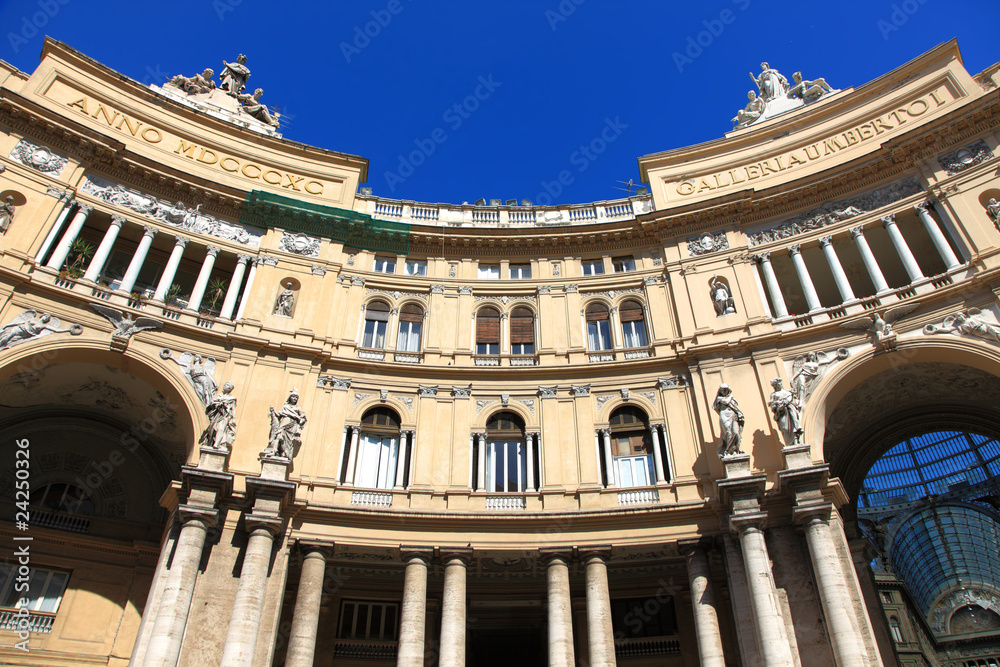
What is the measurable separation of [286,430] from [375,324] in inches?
261

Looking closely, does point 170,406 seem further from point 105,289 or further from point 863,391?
point 863,391

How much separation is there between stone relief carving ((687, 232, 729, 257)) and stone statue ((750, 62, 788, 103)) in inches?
331

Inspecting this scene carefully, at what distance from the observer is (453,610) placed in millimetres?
19625

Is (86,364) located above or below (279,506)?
above

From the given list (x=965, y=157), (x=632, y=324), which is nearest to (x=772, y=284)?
(x=632, y=324)

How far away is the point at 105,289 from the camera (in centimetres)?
2192

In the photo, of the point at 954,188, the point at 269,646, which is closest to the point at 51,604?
the point at 269,646

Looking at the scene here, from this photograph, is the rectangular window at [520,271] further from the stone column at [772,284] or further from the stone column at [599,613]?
the stone column at [599,613]

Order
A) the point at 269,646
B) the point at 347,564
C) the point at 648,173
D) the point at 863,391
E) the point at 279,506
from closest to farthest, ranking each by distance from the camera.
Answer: the point at 269,646
the point at 279,506
the point at 347,564
the point at 863,391
the point at 648,173

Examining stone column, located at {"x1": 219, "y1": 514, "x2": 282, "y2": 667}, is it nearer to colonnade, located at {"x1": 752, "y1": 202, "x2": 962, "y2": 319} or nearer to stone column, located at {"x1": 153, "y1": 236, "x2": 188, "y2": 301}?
stone column, located at {"x1": 153, "y1": 236, "x2": 188, "y2": 301}

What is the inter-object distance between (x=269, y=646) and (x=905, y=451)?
38832mm

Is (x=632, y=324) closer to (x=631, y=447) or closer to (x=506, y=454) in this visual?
(x=631, y=447)

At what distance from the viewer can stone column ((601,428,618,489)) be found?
22234 mm

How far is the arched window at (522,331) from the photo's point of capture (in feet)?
84.9
